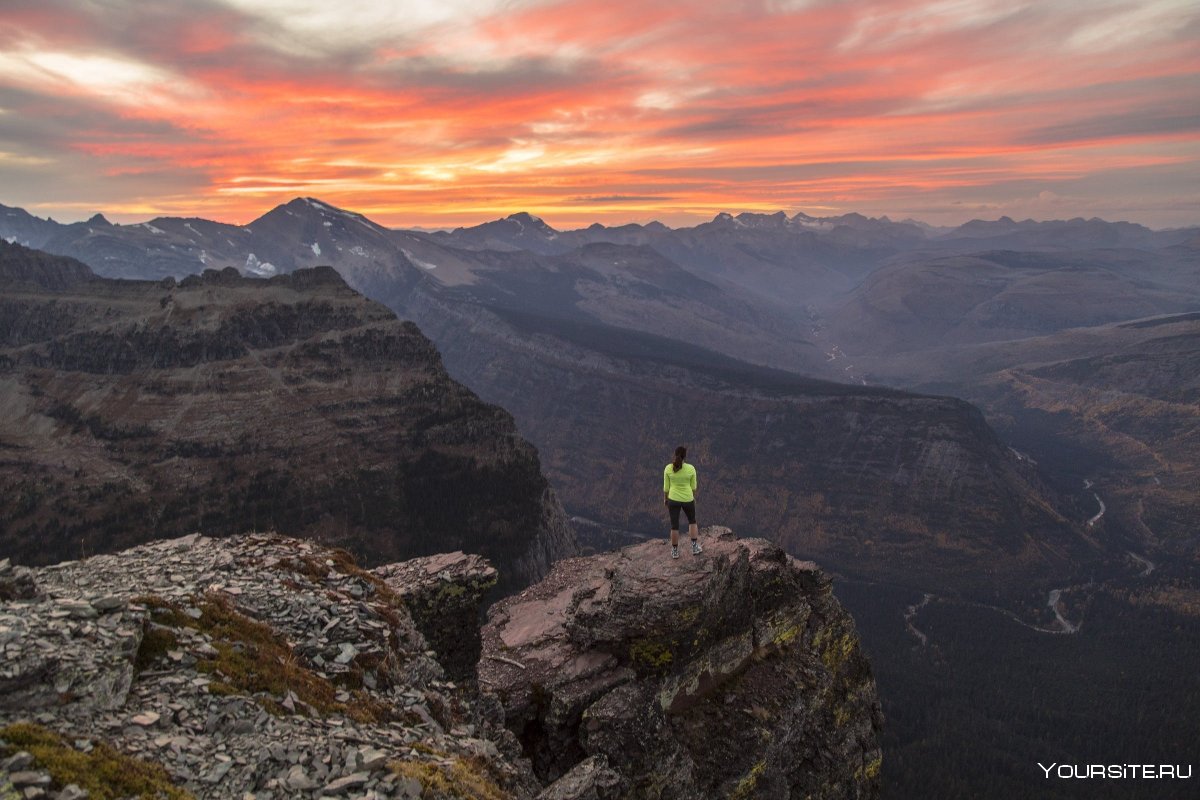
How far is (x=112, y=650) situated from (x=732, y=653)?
104 feet

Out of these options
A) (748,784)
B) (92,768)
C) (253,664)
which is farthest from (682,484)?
(92,768)

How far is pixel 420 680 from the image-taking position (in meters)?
27.7

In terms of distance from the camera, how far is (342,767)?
1866 centimetres

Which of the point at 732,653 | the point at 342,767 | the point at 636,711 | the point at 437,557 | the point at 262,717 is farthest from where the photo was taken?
the point at 732,653

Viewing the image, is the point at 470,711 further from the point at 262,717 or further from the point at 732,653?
the point at 732,653

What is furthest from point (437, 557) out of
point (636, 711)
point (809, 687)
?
point (809, 687)

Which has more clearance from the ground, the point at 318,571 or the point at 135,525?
the point at 318,571

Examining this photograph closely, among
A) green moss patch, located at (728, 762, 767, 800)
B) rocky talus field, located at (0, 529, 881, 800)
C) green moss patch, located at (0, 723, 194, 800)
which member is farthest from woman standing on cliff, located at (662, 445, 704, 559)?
green moss patch, located at (0, 723, 194, 800)

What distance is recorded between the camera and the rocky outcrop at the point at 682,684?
34156 mm

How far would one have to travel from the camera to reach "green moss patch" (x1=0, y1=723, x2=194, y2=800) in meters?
15.3

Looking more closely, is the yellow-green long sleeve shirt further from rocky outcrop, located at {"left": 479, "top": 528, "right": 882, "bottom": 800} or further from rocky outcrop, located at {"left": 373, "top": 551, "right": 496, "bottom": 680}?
rocky outcrop, located at {"left": 373, "top": 551, "right": 496, "bottom": 680}

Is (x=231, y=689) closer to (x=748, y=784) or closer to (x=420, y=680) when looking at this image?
(x=420, y=680)

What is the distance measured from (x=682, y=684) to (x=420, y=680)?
1656cm

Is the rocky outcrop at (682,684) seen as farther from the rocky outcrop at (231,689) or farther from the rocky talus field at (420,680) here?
the rocky outcrop at (231,689)
